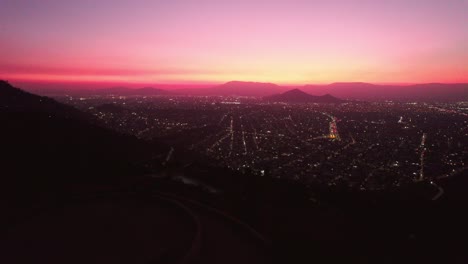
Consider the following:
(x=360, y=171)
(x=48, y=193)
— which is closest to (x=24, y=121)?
(x=48, y=193)

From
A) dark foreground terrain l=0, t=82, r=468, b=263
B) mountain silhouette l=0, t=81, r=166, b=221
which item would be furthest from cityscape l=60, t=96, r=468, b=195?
mountain silhouette l=0, t=81, r=166, b=221

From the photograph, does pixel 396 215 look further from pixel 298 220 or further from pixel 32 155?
pixel 32 155

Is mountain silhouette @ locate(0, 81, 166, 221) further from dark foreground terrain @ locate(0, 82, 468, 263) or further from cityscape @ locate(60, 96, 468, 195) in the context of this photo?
cityscape @ locate(60, 96, 468, 195)

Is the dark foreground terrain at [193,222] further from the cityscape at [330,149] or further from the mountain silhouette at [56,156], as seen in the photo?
the cityscape at [330,149]

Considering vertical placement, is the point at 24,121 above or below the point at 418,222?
above

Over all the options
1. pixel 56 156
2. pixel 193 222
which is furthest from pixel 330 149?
pixel 193 222

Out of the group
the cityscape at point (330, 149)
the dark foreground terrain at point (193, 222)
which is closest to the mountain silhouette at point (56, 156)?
the dark foreground terrain at point (193, 222)

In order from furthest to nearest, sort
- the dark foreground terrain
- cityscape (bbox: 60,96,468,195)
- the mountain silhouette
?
cityscape (bbox: 60,96,468,195)
the mountain silhouette
the dark foreground terrain

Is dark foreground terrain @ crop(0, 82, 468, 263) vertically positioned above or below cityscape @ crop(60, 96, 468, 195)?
above
